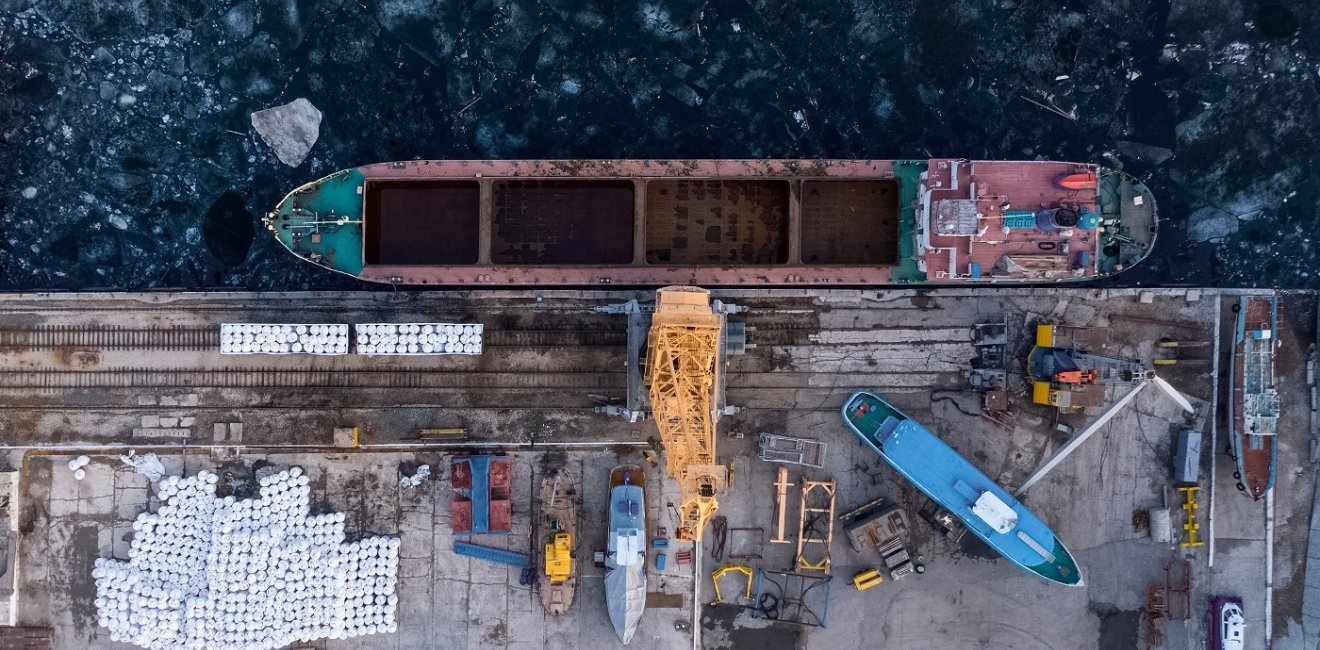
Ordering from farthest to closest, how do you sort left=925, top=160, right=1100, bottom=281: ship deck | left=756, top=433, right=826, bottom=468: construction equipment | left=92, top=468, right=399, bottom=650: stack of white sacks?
left=756, top=433, right=826, bottom=468: construction equipment, left=92, top=468, right=399, bottom=650: stack of white sacks, left=925, top=160, right=1100, bottom=281: ship deck

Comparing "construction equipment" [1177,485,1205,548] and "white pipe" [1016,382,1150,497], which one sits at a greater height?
"white pipe" [1016,382,1150,497]

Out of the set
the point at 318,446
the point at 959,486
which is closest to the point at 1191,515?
the point at 959,486

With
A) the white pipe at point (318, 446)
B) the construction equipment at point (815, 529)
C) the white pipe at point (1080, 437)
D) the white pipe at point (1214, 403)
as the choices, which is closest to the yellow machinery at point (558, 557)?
the white pipe at point (318, 446)

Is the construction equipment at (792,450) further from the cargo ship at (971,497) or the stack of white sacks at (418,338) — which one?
the stack of white sacks at (418,338)

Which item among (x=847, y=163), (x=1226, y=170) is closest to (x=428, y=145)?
(x=847, y=163)

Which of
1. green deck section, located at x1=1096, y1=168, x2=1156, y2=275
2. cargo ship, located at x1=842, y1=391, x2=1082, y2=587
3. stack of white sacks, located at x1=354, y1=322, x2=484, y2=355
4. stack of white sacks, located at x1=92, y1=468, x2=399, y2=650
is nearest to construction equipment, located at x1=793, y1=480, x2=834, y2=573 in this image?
cargo ship, located at x1=842, y1=391, x2=1082, y2=587

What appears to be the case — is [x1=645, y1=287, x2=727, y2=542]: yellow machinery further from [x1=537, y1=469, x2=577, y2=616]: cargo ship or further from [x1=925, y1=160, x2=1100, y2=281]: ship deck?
[x1=925, y1=160, x2=1100, y2=281]: ship deck

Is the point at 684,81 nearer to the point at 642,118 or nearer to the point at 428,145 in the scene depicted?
the point at 642,118
